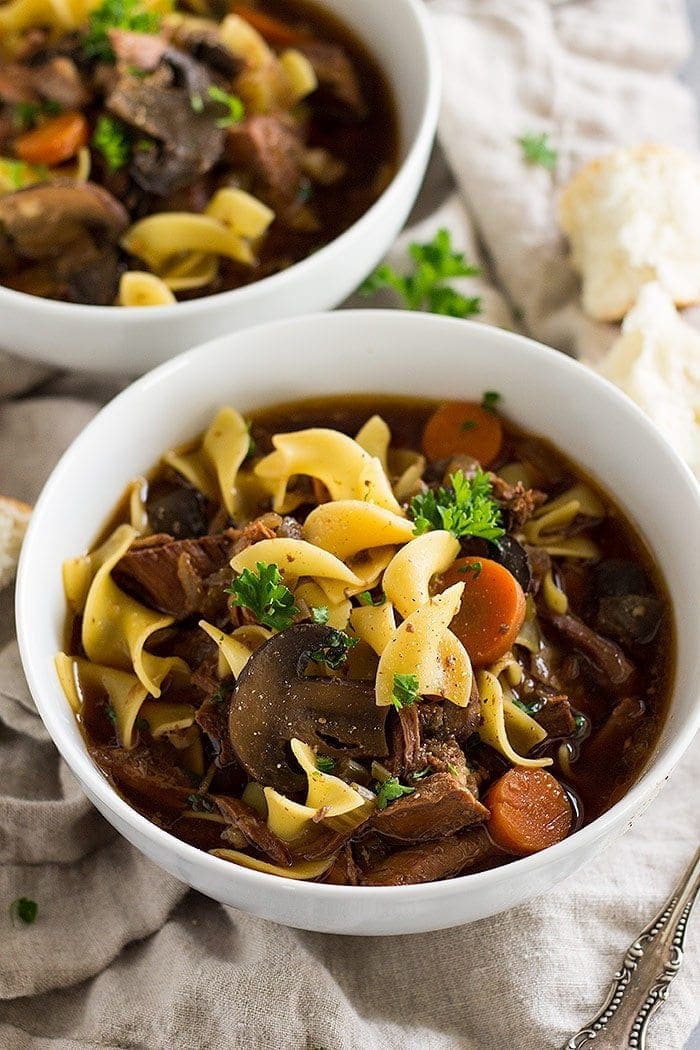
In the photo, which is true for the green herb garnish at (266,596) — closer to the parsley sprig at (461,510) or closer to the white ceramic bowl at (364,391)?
the parsley sprig at (461,510)

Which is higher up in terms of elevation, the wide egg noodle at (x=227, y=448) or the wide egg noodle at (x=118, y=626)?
the wide egg noodle at (x=227, y=448)

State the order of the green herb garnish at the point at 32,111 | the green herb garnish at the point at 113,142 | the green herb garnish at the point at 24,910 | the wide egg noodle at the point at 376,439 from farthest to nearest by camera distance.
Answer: the green herb garnish at the point at 32,111, the green herb garnish at the point at 113,142, the wide egg noodle at the point at 376,439, the green herb garnish at the point at 24,910

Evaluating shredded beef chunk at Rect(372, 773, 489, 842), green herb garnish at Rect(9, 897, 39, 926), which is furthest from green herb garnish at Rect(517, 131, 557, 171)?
green herb garnish at Rect(9, 897, 39, 926)

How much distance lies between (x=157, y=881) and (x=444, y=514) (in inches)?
56.8

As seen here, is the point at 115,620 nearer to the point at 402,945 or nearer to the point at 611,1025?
the point at 402,945

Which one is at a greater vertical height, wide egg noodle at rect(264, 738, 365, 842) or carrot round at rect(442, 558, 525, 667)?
carrot round at rect(442, 558, 525, 667)

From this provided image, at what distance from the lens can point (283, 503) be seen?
12.2 ft

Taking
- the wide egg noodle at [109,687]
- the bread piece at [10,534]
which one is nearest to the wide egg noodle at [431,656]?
the wide egg noodle at [109,687]

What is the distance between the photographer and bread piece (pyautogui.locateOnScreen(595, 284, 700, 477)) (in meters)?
4.24

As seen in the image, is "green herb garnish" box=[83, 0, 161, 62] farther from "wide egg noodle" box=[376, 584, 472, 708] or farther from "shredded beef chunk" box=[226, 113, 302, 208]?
"wide egg noodle" box=[376, 584, 472, 708]

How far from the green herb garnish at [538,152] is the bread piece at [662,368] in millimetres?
924

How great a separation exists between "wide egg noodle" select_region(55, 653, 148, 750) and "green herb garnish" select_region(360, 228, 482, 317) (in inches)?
77.1

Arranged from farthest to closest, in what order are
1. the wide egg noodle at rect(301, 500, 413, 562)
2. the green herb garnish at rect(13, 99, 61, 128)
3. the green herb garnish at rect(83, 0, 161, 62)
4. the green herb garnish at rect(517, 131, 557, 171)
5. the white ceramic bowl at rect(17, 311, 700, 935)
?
the green herb garnish at rect(517, 131, 557, 171) → the green herb garnish at rect(83, 0, 161, 62) → the green herb garnish at rect(13, 99, 61, 128) → the wide egg noodle at rect(301, 500, 413, 562) → the white ceramic bowl at rect(17, 311, 700, 935)

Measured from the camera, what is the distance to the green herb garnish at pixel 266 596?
10.4 feet
